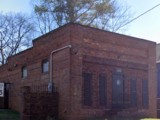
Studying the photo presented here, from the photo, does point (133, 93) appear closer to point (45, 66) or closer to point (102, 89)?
point (102, 89)

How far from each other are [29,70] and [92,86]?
6435 millimetres

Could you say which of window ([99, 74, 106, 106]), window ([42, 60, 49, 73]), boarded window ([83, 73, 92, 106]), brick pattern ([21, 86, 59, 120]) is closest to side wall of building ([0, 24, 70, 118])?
window ([42, 60, 49, 73])

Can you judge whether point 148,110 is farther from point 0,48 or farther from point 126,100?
point 0,48

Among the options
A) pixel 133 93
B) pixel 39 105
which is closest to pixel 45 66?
pixel 39 105

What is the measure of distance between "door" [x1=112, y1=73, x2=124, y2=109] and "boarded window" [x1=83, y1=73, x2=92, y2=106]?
2.05 meters

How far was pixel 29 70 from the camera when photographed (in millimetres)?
25656

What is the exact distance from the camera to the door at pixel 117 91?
73.6ft

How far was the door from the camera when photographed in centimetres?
2242

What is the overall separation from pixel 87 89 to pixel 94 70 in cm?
136

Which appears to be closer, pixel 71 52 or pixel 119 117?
pixel 71 52

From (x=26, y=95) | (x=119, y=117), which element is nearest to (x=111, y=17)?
(x=119, y=117)

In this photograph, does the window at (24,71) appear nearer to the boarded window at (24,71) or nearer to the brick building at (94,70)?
the boarded window at (24,71)

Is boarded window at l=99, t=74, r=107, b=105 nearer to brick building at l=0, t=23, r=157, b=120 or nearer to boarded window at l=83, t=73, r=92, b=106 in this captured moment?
brick building at l=0, t=23, r=157, b=120

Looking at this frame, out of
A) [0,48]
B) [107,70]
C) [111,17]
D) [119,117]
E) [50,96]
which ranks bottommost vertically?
[119,117]
